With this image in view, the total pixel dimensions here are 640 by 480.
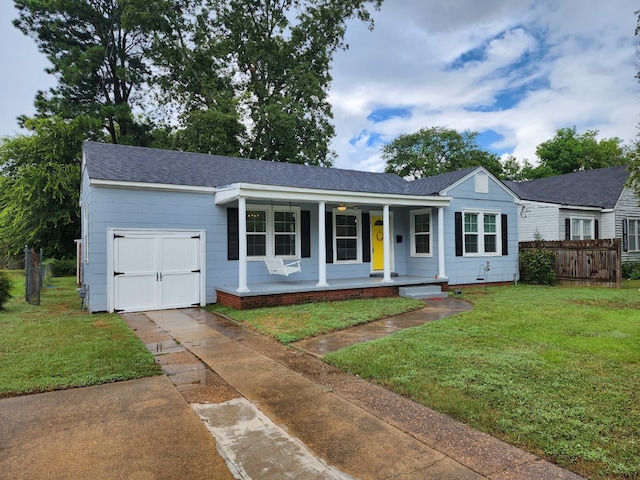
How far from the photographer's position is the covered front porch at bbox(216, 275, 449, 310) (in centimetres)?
925

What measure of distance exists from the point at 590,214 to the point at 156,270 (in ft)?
58.1

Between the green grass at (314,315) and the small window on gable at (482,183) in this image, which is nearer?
the green grass at (314,315)

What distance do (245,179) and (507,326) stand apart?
7921mm

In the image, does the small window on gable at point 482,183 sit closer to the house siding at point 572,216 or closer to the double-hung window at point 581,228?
the house siding at point 572,216

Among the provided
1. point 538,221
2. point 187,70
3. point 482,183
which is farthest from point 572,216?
point 187,70

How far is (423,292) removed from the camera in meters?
11.3

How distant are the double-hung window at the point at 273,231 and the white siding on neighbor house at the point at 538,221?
9686 mm

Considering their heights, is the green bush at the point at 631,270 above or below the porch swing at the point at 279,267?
below

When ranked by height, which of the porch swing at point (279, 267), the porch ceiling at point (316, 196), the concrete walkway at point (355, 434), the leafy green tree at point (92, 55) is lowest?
the concrete walkway at point (355, 434)

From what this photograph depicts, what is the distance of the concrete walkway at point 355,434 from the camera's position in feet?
8.38

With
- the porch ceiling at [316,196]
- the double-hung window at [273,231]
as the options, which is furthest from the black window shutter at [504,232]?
the double-hung window at [273,231]

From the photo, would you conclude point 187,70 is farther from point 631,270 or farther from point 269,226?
point 631,270

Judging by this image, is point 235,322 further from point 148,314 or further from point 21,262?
point 21,262

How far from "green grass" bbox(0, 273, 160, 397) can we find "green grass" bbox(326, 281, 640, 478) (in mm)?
2717
